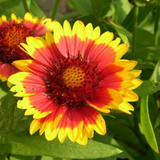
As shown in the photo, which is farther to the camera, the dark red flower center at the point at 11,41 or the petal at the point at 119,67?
the dark red flower center at the point at 11,41

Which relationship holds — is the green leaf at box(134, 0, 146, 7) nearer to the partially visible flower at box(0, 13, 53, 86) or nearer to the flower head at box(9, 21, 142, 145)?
the flower head at box(9, 21, 142, 145)

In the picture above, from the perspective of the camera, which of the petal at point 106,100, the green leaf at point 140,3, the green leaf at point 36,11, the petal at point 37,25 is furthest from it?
the green leaf at point 36,11

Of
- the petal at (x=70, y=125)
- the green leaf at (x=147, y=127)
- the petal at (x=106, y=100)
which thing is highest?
the petal at (x=106, y=100)

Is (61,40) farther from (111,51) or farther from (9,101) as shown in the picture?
(9,101)

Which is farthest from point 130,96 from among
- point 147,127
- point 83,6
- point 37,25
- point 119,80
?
point 83,6

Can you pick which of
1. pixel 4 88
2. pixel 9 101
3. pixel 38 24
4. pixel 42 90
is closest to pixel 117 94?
pixel 42 90

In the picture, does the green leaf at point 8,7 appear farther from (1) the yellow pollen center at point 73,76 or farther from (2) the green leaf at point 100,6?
(1) the yellow pollen center at point 73,76

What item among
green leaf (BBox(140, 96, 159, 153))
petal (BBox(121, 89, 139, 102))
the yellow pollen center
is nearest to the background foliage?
green leaf (BBox(140, 96, 159, 153))

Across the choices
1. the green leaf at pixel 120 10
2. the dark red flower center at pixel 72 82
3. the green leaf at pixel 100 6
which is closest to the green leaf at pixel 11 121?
the dark red flower center at pixel 72 82
